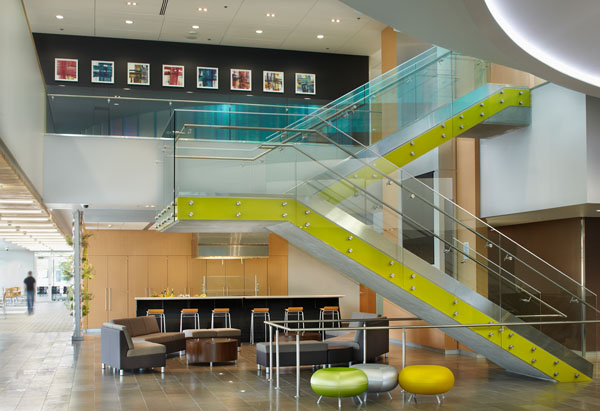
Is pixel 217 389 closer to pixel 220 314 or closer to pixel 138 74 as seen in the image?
pixel 220 314

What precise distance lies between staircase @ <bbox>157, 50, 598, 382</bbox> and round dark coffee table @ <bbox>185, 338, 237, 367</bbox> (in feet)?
7.77

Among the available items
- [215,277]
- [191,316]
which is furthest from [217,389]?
[215,277]

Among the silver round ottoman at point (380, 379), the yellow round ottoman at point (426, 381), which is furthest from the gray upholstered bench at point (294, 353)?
the yellow round ottoman at point (426, 381)

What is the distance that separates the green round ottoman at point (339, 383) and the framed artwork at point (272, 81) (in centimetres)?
1177

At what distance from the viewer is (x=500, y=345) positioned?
9797 millimetres

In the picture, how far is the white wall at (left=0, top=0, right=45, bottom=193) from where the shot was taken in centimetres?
760

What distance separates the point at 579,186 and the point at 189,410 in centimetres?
662

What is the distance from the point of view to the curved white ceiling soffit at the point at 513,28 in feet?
19.6

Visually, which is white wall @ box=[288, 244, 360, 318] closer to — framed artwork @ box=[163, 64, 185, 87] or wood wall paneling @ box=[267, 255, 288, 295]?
wood wall paneling @ box=[267, 255, 288, 295]

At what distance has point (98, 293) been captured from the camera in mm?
Answer: 19219

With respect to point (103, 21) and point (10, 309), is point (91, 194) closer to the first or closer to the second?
point (103, 21)

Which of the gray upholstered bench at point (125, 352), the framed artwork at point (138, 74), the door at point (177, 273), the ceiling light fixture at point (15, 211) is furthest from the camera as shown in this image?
the door at point (177, 273)

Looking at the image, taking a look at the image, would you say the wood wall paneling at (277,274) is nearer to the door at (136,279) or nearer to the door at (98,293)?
the door at (136,279)

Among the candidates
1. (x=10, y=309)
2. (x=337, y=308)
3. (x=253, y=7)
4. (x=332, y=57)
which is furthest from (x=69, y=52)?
(x=10, y=309)
